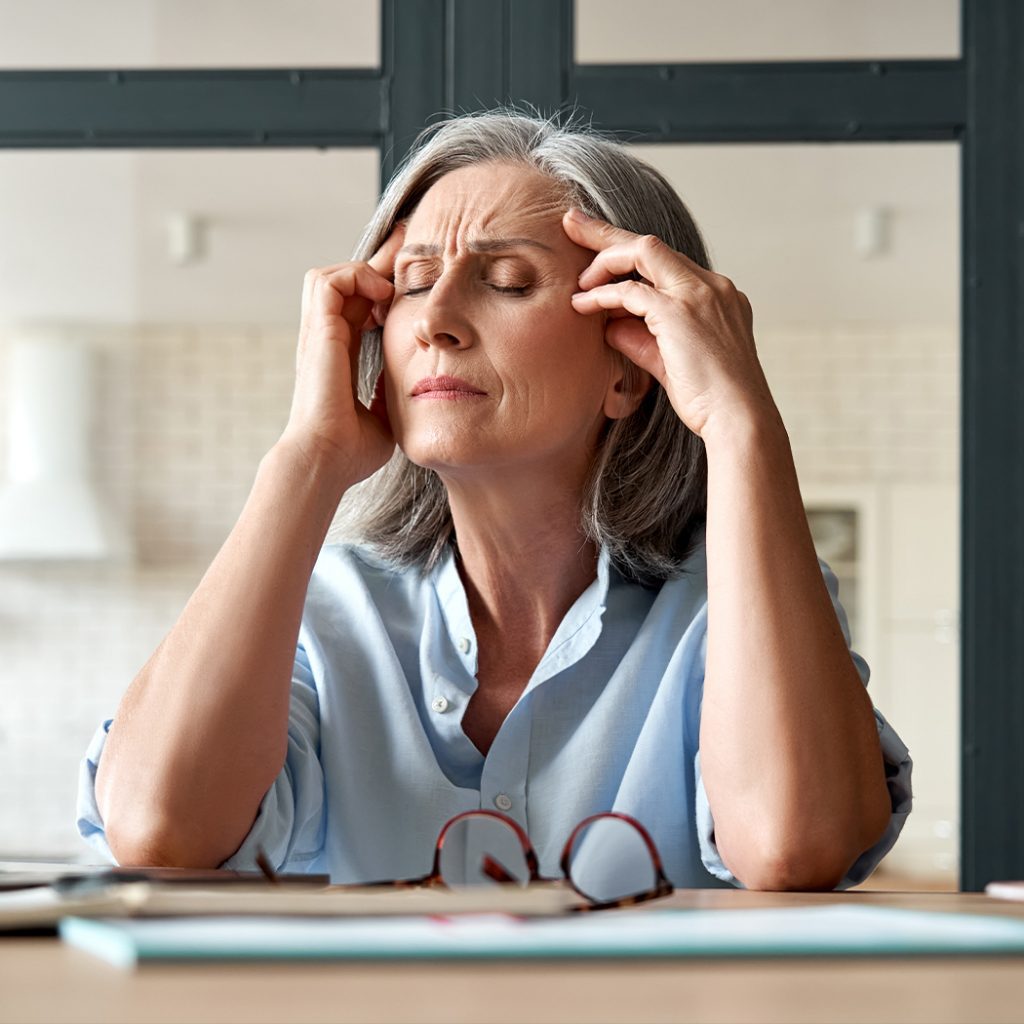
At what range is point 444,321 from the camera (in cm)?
147

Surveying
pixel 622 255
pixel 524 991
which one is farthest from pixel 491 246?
pixel 524 991

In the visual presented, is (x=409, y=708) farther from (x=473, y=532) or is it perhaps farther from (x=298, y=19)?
(x=298, y=19)

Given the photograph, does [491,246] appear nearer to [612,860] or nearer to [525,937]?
[612,860]

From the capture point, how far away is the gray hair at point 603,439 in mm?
1613

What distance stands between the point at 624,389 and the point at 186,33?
1.14m

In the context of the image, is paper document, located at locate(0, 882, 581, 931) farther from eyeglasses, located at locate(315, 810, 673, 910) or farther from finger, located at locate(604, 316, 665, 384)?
finger, located at locate(604, 316, 665, 384)

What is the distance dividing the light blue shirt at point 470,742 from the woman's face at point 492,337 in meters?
Answer: 0.21

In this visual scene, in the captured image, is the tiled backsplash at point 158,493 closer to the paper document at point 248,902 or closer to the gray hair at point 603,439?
the gray hair at point 603,439

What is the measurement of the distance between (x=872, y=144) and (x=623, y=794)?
131 centimetres

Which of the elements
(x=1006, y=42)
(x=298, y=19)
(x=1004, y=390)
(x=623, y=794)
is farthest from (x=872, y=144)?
(x=623, y=794)

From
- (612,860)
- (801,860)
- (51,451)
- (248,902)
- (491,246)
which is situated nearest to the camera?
(248,902)

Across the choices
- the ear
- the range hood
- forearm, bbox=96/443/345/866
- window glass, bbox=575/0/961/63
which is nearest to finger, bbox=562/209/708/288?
the ear

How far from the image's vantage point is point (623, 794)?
56.2 inches

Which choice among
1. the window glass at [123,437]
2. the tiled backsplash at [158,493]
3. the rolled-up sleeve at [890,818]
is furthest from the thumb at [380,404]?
the tiled backsplash at [158,493]
